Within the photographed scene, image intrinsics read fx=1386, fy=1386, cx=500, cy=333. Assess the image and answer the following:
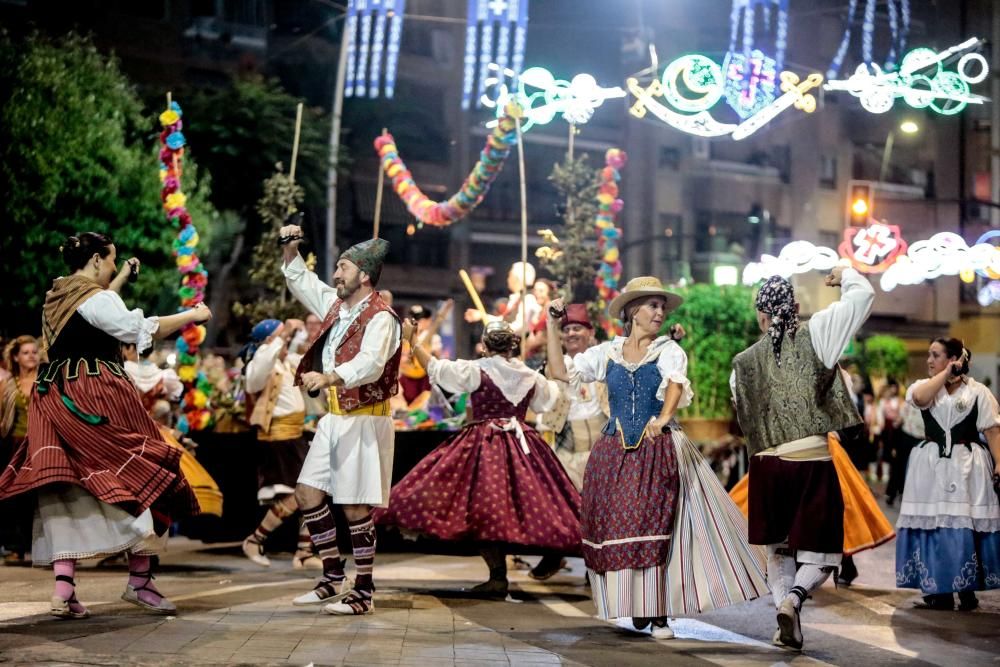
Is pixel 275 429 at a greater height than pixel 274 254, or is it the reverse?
pixel 274 254

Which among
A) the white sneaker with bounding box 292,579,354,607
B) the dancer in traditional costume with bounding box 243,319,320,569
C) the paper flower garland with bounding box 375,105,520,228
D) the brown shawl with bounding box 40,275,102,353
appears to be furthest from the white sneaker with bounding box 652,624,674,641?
the paper flower garland with bounding box 375,105,520,228

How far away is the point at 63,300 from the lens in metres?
7.00

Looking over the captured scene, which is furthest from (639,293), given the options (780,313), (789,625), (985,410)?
(985,410)

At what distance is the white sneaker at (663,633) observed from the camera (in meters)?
7.11

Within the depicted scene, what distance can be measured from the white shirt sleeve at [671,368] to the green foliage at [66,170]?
1601 cm

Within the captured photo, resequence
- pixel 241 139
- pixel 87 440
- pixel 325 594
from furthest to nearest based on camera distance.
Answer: pixel 241 139, pixel 325 594, pixel 87 440

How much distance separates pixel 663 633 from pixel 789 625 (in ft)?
2.19

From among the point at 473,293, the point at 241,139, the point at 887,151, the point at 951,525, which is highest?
the point at 887,151

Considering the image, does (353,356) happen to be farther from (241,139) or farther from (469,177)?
(241,139)

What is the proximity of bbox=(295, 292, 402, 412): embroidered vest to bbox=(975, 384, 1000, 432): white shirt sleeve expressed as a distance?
383 centimetres

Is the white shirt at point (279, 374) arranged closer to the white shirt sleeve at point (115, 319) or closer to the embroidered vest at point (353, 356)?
the embroidered vest at point (353, 356)

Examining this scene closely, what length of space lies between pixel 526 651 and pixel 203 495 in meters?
4.15

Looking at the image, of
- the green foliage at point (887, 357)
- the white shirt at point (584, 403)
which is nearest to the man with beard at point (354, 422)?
the white shirt at point (584, 403)

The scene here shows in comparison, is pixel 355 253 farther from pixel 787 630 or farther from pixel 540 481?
pixel 787 630
